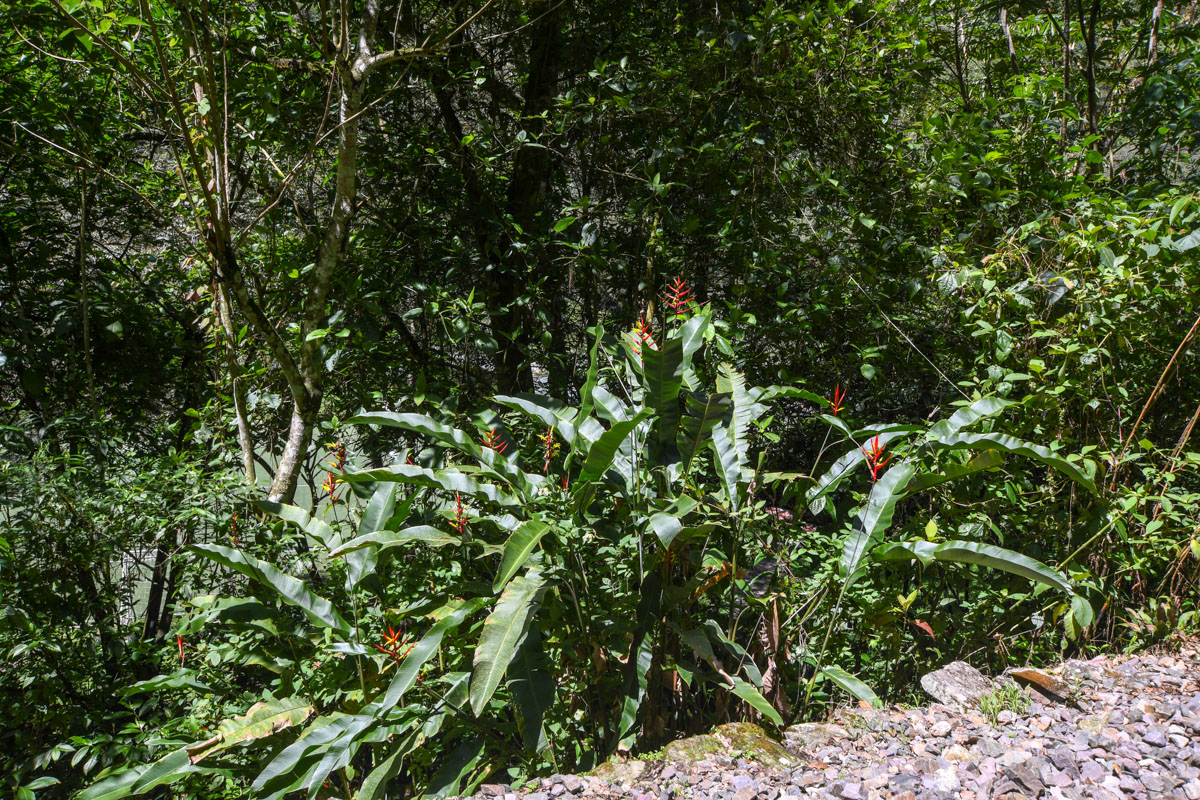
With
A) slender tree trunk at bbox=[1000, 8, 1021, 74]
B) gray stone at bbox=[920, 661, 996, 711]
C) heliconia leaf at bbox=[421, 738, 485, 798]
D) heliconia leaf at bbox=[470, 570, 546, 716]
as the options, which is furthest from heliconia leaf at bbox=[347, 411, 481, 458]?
slender tree trunk at bbox=[1000, 8, 1021, 74]

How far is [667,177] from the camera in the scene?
13.7ft

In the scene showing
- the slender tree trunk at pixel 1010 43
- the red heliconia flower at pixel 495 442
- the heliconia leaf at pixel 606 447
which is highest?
the slender tree trunk at pixel 1010 43

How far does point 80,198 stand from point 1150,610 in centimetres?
561

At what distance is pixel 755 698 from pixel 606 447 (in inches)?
36.1

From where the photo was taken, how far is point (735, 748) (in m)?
2.38

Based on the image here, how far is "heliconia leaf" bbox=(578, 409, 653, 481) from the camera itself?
2436 millimetres

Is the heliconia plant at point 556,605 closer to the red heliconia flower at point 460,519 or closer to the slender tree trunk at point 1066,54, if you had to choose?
the red heliconia flower at point 460,519

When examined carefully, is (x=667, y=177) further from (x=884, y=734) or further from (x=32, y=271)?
(x=32, y=271)

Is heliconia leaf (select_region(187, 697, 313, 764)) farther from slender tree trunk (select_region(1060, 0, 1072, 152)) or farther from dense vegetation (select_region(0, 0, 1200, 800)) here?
slender tree trunk (select_region(1060, 0, 1072, 152))

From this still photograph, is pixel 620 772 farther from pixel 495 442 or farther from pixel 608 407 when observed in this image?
pixel 495 442

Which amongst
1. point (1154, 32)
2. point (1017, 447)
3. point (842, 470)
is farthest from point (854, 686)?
point (1154, 32)

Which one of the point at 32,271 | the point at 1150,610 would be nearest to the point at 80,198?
the point at 32,271

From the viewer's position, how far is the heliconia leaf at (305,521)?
301 centimetres

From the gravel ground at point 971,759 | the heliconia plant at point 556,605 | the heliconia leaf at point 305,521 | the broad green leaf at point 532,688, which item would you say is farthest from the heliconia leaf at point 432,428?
the gravel ground at point 971,759
